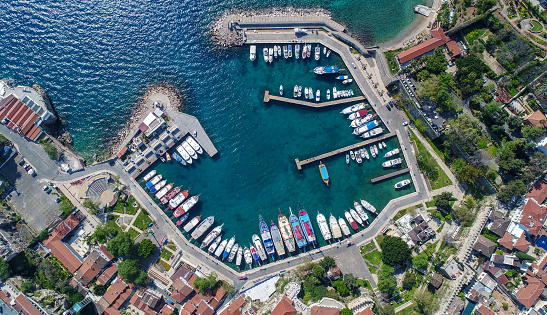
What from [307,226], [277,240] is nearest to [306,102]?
[307,226]

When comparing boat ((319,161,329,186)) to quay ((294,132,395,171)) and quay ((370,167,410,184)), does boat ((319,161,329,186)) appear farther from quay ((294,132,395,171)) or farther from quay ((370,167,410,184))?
quay ((370,167,410,184))

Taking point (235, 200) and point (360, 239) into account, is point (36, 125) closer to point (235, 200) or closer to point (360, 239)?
point (235, 200)

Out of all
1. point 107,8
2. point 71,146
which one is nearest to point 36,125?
point 71,146

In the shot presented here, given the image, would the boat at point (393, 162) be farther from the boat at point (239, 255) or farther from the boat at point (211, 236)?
the boat at point (211, 236)

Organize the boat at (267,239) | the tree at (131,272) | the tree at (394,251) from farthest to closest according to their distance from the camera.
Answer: the boat at (267,239) → the tree at (131,272) → the tree at (394,251)

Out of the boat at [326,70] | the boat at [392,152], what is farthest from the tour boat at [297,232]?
the boat at [326,70]

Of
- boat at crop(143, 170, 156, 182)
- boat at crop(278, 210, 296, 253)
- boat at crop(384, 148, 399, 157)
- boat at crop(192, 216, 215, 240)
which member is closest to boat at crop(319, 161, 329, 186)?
boat at crop(278, 210, 296, 253)
